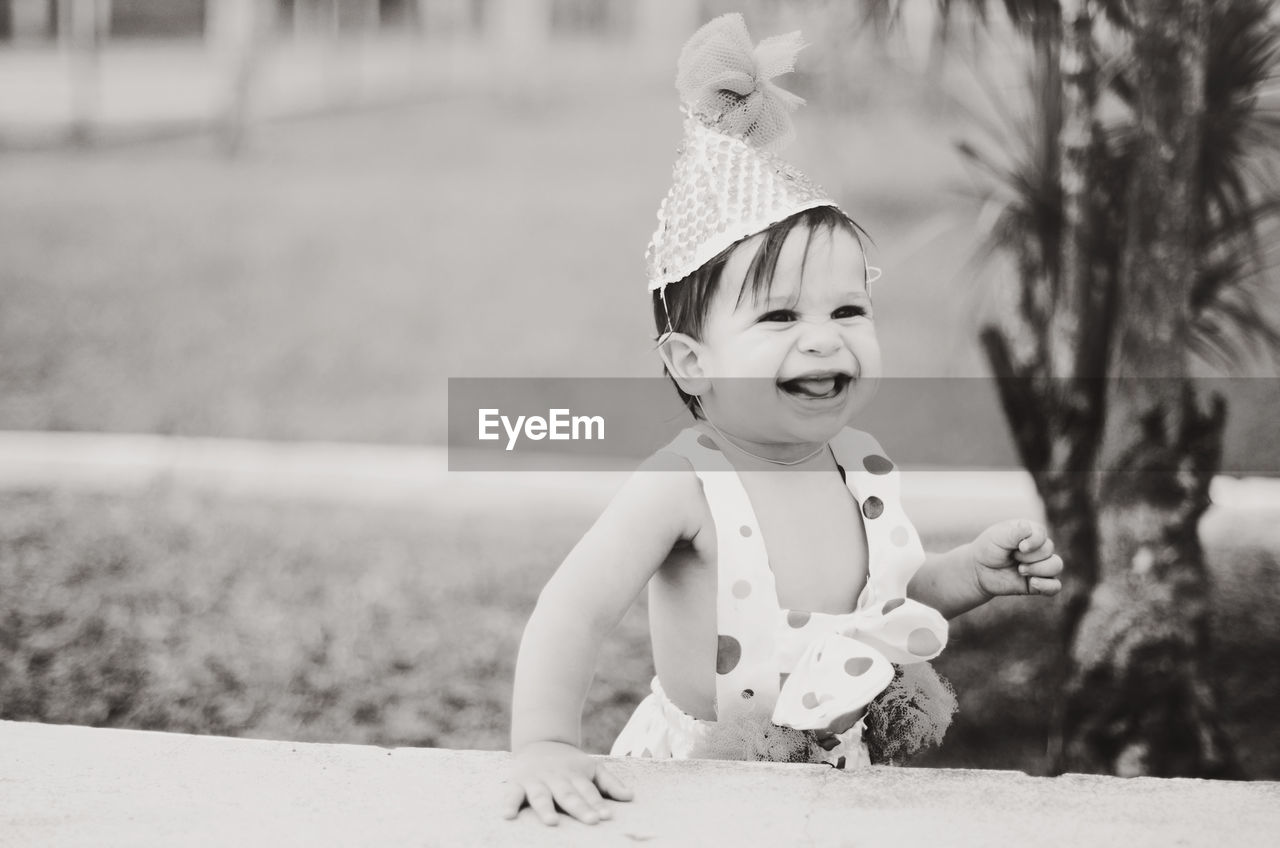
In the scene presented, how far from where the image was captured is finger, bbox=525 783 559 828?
59.3 inches

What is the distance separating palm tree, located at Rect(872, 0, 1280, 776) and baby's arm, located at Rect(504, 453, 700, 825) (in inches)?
46.7

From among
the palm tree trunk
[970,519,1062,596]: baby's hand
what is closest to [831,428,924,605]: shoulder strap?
[970,519,1062,596]: baby's hand

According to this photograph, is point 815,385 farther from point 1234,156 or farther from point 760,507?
point 1234,156

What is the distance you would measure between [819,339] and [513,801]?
27.5 inches

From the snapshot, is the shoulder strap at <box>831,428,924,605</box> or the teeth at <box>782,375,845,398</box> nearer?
the teeth at <box>782,375,845,398</box>

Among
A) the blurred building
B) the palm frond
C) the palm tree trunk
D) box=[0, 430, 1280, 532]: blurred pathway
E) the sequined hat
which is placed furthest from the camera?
the blurred building

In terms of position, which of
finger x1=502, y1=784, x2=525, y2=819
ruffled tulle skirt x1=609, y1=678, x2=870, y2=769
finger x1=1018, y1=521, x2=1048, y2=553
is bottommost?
ruffled tulle skirt x1=609, y1=678, x2=870, y2=769

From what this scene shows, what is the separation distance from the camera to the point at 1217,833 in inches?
60.3

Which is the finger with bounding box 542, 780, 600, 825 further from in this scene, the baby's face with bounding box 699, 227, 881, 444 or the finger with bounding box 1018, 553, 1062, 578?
the finger with bounding box 1018, 553, 1062, 578

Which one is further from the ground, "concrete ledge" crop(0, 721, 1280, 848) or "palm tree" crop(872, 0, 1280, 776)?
"palm tree" crop(872, 0, 1280, 776)

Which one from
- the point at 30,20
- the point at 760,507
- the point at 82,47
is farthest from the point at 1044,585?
the point at 30,20

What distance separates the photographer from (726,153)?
1.91 meters

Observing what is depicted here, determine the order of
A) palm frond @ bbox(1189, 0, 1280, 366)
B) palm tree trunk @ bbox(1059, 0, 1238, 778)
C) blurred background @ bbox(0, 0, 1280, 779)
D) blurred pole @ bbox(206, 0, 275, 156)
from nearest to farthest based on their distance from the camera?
palm tree trunk @ bbox(1059, 0, 1238, 778) → palm frond @ bbox(1189, 0, 1280, 366) → blurred background @ bbox(0, 0, 1280, 779) → blurred pole @ bbox(206, 0, 275, 156)

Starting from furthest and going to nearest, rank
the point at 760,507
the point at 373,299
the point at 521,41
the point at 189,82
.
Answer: the point at 521,41
the point at 189,82
the point at 373,299
the point at 760,507
